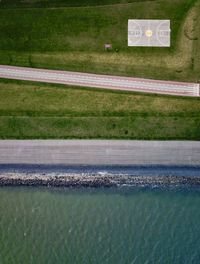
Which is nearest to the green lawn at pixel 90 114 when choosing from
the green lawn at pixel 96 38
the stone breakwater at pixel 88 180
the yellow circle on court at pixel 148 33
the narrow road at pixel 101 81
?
the narrow road at pixel 101 81

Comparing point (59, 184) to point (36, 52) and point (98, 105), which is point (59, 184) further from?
point (36, 52)

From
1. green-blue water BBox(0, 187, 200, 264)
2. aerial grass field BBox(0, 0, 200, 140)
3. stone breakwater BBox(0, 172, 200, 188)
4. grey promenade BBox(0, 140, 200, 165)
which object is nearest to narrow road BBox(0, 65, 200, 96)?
aerial grass field BBox(0, 0, 200, 140)

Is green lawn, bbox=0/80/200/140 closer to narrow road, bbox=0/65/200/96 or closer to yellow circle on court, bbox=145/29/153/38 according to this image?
narrow road, bbox=0/65/200/96

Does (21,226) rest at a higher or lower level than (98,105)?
lower

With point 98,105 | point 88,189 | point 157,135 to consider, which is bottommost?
point 88,189

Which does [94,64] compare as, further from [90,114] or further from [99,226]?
[99,226]

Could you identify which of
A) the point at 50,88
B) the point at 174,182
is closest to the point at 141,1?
the point at 50,88
